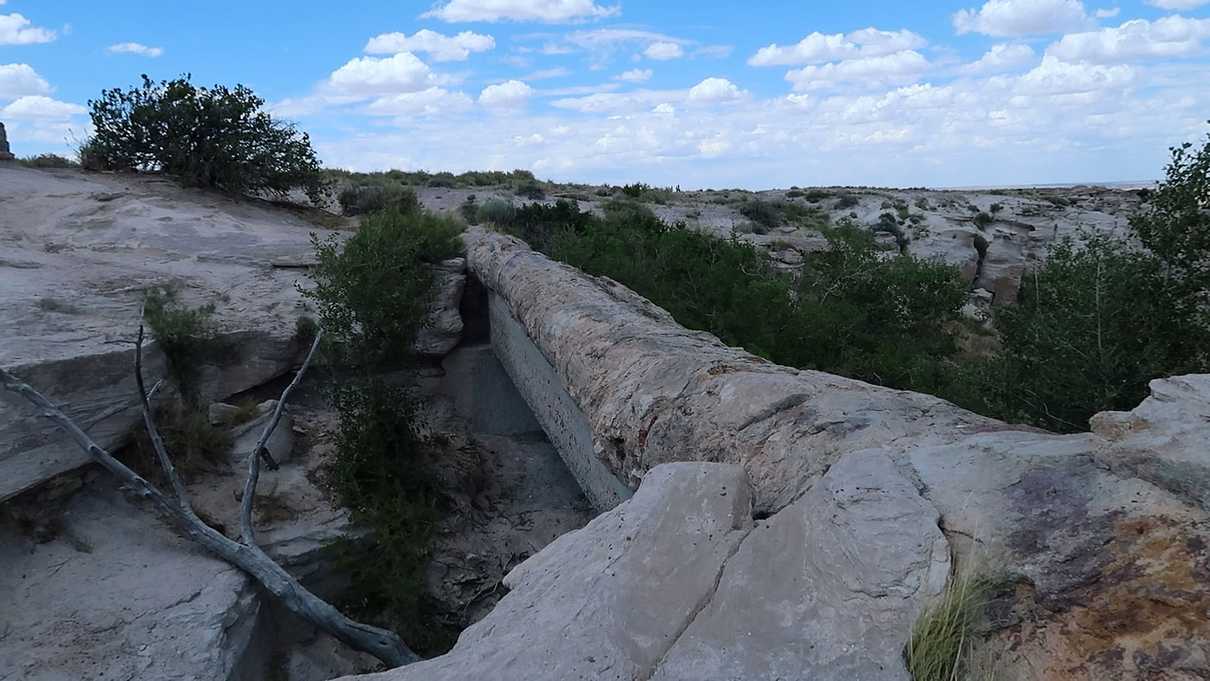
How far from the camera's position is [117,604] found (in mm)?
5402

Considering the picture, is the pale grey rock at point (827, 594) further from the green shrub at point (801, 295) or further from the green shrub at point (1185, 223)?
the green shrub at point (801, 295)

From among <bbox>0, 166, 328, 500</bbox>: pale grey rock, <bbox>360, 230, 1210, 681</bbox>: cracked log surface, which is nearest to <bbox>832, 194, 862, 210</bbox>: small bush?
<bbox>0, 166, 328, 500</bbox>: pale grey rock

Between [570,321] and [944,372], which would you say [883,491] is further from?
[944,372]

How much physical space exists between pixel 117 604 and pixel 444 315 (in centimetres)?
522

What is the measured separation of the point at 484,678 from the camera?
199cm

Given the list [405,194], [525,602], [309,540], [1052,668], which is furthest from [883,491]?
[405,194]

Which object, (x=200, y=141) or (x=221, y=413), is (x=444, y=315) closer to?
(x=221, y=413)

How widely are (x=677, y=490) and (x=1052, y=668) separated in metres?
1.08

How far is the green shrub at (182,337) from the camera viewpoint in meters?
7.60

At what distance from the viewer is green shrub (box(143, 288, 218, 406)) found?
299 inches

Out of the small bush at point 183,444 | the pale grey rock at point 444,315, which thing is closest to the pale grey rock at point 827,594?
the small bush at point 183,444

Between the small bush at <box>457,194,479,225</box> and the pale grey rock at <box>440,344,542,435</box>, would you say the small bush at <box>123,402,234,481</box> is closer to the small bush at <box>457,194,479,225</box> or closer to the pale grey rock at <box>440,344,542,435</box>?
the pale grey rock at <box>440,344,542,435</box>

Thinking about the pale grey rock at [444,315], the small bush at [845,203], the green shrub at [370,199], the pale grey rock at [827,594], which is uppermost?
the green shrub at [370,199]

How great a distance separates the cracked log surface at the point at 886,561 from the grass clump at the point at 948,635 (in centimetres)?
3
